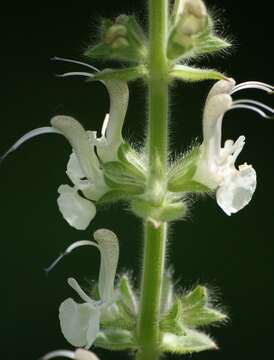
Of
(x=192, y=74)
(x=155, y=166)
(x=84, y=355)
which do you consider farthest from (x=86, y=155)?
(x=84, y=355)

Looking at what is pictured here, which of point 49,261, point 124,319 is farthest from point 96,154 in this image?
point 49,261

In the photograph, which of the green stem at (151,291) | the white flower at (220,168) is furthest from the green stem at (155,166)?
the white flower at (220,168)

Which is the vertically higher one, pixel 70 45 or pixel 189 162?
pixel 70 45

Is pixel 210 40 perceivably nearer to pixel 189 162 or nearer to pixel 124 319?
pixel 189 162

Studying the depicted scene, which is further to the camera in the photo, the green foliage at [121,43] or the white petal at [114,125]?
the white petal at [114,125]

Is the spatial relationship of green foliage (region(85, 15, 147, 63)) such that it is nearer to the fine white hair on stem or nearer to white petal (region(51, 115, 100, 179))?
white petal (region(51, 115, 100, 179))

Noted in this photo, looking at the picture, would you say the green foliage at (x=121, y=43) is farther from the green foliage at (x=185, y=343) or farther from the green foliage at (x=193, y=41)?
the green foliage at (x=185, y=343)

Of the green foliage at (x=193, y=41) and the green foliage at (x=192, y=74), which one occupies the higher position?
the green foliage at (x=193, y=41)
